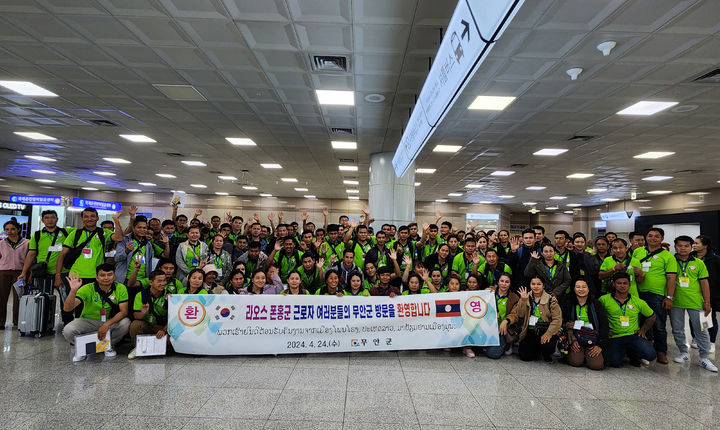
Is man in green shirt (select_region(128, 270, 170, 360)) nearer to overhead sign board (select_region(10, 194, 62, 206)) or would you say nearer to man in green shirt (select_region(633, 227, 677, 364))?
man in green shirt (select_region(633, 227, 677, 364))

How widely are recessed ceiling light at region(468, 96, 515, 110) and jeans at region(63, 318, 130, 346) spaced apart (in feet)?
20.5

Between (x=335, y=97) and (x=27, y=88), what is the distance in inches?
207

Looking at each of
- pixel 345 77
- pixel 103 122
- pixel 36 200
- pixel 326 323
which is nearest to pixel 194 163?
pixel 103 122

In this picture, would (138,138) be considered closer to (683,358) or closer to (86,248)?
(86,248)

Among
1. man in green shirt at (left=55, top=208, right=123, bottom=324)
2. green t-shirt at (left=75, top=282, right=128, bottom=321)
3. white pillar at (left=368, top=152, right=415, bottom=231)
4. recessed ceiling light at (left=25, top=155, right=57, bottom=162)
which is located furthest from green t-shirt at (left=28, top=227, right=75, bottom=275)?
recessed ceiling light at (left=25, top=155, right=57, bottom=162)

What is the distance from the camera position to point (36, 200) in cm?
1797

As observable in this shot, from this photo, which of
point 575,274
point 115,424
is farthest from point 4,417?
point 575,274

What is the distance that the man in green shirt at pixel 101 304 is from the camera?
4758 mm

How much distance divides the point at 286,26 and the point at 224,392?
13.0 ft

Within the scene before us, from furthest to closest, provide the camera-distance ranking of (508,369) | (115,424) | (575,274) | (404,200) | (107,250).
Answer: (404,200), (107,250), (575,274), (508,369), (115,424)

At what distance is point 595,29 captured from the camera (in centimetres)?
395

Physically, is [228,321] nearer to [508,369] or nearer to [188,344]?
[188,344]

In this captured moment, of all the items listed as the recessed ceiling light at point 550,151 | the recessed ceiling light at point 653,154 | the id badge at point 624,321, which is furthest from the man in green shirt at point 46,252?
the recessed ceiling light at point 653,154

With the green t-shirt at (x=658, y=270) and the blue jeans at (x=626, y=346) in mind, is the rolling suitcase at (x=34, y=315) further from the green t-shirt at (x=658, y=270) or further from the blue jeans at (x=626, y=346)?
the green t-shirt at (x=658, y=270)
